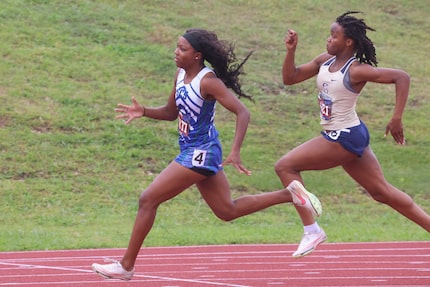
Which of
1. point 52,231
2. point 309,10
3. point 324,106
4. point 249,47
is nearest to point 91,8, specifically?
point 249,47

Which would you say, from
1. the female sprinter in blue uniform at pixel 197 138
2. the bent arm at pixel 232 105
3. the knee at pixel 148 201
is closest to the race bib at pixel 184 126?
the female sprinter in blue uniform at pixel 197 138

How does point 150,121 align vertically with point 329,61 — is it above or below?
below

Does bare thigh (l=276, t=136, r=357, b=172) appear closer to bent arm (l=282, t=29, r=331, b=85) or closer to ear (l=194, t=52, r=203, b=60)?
bent arm (l=282, t=29, r=331, b=85)

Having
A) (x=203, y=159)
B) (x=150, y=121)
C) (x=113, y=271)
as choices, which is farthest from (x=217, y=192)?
(x=150, y=121)

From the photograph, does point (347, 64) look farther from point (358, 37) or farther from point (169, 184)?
point (169, 184)

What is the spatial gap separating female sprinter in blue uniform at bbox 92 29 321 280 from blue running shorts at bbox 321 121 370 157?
0.55 m

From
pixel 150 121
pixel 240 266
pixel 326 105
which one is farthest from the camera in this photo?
pixel 150 121

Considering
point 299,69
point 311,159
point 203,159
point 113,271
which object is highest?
point 299,69

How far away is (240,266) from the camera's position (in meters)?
10.1

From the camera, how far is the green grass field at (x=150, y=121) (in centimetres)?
1366

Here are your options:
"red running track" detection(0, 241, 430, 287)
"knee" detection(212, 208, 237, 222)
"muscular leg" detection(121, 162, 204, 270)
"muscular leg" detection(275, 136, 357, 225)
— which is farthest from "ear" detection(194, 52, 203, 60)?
"red running track" detection(0, 241, 430, 287)

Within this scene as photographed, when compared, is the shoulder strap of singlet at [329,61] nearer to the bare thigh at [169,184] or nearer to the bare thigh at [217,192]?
the bare thigh at [217,192]

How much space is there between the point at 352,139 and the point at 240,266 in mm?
2330

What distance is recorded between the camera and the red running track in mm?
9047
